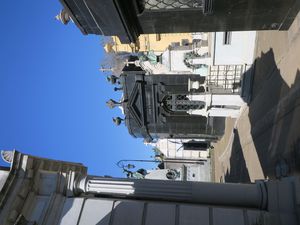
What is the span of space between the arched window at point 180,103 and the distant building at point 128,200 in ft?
44.2

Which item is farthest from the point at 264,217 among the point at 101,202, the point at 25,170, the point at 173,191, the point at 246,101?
the point at 246,101

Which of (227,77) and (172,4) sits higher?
(227,77)

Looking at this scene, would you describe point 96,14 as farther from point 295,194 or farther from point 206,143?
point 206,143

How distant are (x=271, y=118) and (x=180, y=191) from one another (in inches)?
218

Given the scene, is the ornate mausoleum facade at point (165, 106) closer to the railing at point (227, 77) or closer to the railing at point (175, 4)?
the railing at point (227, 77)

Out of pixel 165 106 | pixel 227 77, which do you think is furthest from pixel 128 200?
pixel 165 106

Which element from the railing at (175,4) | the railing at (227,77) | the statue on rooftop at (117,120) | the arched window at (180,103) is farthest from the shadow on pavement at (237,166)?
the statue on rooftop at (117,120)

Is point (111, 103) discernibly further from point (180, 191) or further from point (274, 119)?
point (180, 191)

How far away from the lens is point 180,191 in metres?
7.36

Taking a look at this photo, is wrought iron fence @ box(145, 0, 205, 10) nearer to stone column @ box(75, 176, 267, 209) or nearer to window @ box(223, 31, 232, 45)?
stone column @ box(75, 176, 267, 209)

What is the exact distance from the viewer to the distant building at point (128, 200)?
22.0 ft

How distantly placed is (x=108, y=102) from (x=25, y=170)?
54.4 feet

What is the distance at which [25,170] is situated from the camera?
712 centimetres

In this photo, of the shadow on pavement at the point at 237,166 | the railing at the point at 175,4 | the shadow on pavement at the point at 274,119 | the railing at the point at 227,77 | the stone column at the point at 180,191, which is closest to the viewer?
the stone column at the point at 180,191
